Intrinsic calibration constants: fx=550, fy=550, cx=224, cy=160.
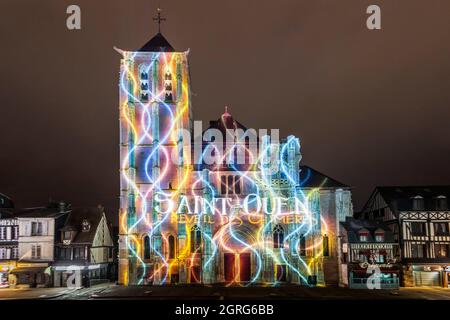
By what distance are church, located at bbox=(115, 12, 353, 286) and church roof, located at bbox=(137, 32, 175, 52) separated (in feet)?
1.81

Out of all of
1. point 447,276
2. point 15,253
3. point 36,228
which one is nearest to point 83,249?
point 36,228

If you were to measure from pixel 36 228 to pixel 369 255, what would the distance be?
30.0 metres

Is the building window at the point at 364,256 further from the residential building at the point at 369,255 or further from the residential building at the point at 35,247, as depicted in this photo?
the residential building at the point at 35,247

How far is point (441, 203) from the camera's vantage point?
161 feet

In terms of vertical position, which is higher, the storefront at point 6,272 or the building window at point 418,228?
the building window at point 418,228

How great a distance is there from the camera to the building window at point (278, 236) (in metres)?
48.9

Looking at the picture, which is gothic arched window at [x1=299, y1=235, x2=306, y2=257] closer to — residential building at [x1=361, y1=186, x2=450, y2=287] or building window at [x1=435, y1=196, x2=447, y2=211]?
residential building at [x1=361, y1=186, x2=450, y2=287]

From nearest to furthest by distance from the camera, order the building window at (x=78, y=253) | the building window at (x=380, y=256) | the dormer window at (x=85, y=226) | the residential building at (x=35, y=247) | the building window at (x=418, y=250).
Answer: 1. the building window at (x=380, y=256)
2. the building window at (x=418, y=250)
3. the residential building at (x=35, y=247)
4. the building window at (x=78, y=253)
5. the dormer window at (x=85, y=226)

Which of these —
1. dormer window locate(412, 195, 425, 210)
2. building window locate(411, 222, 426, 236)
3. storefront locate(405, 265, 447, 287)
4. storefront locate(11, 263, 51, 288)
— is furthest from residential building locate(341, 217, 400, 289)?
storefront locate(11, 263, 51, 288)

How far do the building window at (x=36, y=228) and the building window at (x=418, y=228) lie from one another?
33.6 metres

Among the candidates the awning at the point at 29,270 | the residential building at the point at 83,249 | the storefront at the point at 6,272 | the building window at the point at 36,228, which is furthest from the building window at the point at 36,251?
the storefront at the point at 6,272

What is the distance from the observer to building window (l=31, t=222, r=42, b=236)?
5050cm

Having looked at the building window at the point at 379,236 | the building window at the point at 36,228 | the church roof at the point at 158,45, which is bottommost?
the building window at the point at 379,236
